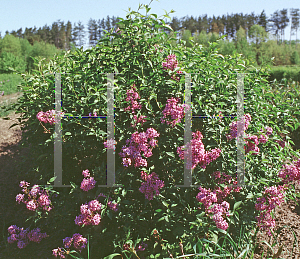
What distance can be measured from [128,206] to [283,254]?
179cm

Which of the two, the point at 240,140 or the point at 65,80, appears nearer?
the point at 240,140

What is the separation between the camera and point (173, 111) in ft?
7.80

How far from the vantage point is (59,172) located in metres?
2.79

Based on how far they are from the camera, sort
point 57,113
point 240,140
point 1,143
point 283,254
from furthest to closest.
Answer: point 1,143 → point 283,254 → point 57,113 → point 240,140

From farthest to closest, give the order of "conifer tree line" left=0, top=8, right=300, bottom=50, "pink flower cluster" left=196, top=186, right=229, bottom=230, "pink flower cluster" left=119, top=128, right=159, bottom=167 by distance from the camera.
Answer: "conifer tree line" left=0, top=8, right=300, bottom=50
"pink flower cluster" left=119, top=128, right=159, bottom=167
"pink flower cluster" left=196, top=186, right=229, bottom=230

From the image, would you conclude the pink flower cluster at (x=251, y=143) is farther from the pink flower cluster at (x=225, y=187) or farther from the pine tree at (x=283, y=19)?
the pine tree at (x=283, y=19)

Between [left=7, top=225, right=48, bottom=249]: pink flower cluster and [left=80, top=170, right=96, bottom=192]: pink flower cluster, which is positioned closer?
[left=80, top=170, right=96, bottom=192]: pink flower cluster

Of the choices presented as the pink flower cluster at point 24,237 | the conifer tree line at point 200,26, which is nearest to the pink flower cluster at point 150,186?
the pink flower cluster at point 24,237

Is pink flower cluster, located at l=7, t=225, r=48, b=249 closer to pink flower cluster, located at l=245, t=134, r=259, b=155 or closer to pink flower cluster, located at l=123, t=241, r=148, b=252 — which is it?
pink flower cluster, located at l=123, t=241, r=148, b=252

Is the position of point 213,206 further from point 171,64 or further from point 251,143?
point 171,64

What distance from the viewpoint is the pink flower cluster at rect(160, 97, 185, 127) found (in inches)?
93.8

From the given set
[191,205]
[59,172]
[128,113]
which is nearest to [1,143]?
[59,172]

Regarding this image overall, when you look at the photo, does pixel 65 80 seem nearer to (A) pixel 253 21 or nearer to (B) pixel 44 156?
(B) pixel 44 156

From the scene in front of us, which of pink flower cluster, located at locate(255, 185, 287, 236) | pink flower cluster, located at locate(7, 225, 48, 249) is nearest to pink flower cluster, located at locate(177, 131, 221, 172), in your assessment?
pink flower cluster, located at locate(255, 185, 287, 236)
